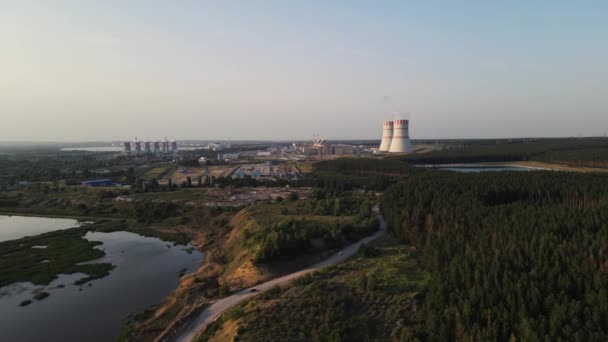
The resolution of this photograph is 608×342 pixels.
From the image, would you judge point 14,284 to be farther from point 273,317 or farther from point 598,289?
point 598,289

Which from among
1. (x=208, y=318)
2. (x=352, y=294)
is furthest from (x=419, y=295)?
(x=208, y=318)

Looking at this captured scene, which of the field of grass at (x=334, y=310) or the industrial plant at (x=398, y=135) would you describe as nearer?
the field of grass at (x=334, y=310)

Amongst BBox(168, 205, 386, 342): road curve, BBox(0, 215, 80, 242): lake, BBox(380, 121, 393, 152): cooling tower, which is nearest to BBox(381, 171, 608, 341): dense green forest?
BBox(168, 205, 386, 342): road curve

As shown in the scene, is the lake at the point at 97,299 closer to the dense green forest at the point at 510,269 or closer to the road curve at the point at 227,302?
the road curve at the point at 227,302

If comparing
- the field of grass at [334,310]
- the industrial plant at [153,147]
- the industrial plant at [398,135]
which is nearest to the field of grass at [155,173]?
the industrial plant at [398,135]

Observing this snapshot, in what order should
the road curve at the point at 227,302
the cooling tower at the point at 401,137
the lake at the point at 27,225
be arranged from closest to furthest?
the road curve at the point at 227,302 < the lake at the point at 27,225 < the cooling tower at the point at 401,137

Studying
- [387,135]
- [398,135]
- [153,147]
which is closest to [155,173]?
[398,135]
